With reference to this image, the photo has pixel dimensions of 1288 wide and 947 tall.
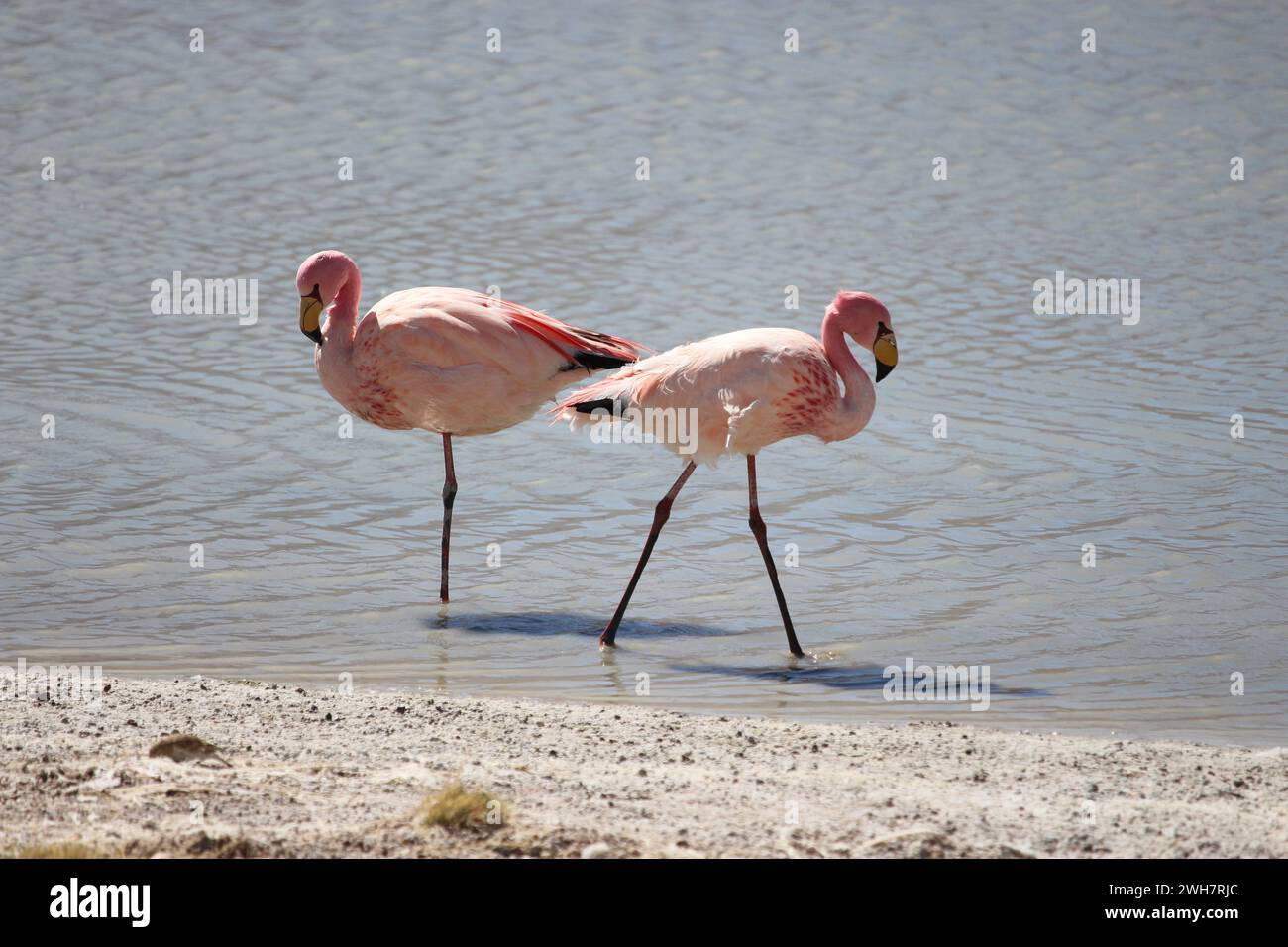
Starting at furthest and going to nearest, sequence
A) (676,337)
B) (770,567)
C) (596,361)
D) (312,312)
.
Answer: (676,337), (596,361), (312,312), (770,567)

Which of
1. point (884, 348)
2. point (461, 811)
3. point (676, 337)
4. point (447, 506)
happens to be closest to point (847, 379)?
point (884, 348)

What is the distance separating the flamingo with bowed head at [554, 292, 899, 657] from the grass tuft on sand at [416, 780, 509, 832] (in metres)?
2.81

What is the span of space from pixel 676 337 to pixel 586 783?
7657 millimetres

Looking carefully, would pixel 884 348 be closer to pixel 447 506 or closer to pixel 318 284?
pixel 447 506

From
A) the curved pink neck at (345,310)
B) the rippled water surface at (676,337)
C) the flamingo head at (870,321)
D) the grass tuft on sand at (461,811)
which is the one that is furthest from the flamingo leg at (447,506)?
the grass tuft on sand at (461,811)

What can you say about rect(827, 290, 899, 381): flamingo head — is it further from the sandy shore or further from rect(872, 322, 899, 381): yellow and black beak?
the sandy shore

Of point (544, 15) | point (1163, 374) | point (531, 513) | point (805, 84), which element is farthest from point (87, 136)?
point (1163, 374)

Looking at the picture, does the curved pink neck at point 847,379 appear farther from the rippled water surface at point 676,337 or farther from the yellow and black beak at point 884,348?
the rippled water surface at point 676,337

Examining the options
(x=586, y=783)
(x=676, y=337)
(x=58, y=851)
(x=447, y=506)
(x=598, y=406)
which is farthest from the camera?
(x=676, y=337)

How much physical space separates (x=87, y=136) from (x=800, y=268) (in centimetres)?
832

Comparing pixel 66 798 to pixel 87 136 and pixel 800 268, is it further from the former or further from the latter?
pixel 87 136

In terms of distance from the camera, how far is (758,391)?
23.8 feet

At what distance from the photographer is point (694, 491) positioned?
33.5 ft

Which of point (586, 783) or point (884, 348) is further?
point (884, 348)
